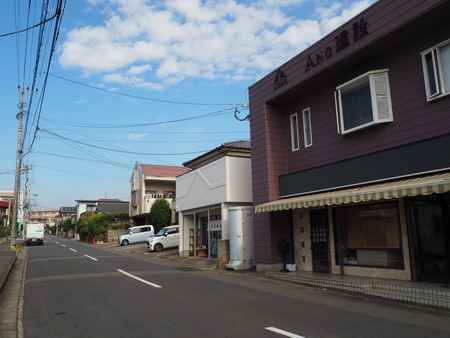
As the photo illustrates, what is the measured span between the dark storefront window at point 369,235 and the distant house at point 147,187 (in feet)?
95.7

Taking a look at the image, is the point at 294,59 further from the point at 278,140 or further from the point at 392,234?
the point at 392,234

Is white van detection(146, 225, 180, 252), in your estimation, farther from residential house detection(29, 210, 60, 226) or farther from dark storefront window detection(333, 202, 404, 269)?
residential house detection(29, 210, 60, 226)

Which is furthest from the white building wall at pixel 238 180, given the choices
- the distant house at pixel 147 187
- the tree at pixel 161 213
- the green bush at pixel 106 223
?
the green bush at pixel 106 223

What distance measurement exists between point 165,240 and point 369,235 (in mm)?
18655

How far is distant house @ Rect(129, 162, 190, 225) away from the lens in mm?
41781

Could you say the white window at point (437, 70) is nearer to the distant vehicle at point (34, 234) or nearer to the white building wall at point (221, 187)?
the white building wall at point (221, 187)

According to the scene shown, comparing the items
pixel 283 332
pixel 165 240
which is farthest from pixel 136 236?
pixel 283 332

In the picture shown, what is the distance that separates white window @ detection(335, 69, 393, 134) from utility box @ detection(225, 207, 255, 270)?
571 centimetres

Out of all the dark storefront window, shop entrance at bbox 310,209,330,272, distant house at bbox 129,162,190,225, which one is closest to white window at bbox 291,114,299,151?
shop entrance at bbox 310,209,330,272

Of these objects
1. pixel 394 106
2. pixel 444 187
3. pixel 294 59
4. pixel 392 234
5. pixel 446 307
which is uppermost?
pixel 294 59

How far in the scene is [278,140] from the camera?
15039mm

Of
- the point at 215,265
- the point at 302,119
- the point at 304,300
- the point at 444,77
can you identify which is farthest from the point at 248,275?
the point at 444,77

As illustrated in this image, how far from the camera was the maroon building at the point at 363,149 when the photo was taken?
9.46m

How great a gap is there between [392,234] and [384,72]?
15.7 feet
